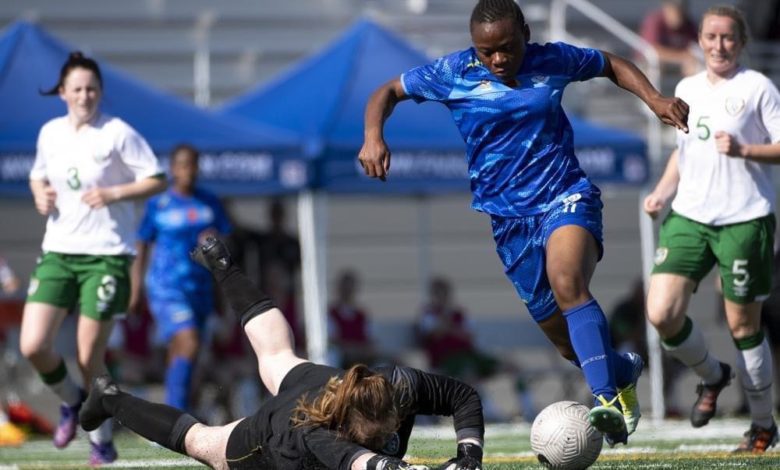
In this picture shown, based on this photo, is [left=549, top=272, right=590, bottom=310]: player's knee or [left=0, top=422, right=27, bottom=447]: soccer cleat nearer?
[left=549, top=272, right=590, bottom=310]: player's knee

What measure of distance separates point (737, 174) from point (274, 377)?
3.02 metres

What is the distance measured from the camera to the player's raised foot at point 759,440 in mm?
8422

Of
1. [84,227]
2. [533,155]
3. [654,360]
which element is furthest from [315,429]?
[654,360]

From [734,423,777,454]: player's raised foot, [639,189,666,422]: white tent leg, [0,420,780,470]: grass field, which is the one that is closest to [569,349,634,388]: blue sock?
[0,420,780,470]: grass field

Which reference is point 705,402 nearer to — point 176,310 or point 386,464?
point 386,464

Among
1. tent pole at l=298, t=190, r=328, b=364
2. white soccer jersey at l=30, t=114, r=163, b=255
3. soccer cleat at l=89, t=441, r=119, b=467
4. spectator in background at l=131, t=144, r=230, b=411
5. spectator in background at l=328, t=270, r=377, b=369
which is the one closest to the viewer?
soccer cleat at l=89, t=441, r=119, b=467

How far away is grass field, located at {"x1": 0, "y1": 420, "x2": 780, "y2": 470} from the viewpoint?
7.57 m

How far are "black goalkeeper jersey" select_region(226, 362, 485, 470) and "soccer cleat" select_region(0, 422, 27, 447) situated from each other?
20.6ft

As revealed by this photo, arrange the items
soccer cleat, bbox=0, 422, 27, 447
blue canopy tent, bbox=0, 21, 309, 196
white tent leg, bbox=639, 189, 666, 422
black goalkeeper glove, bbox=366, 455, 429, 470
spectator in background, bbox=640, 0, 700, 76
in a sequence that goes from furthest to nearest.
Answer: spectator in background, bbox=640, 0, 700, 76 → white tent leg, bbox=639, 189, 666, 422 → blue canopy tent, bbox=0, 21, 309, 196 → soccer cleat, bbox=0, 422, 27, 447 → black goalkeeper glove, bbox=366, 455, 429, 470

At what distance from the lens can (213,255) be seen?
7457 millimetres

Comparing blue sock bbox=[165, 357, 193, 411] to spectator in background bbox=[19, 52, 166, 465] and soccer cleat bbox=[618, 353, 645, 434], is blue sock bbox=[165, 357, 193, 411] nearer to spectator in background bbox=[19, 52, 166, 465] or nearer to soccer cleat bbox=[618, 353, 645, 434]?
spectator in background bbox=[19, 52, 166, 465]

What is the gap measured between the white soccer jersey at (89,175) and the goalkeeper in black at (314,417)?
2238 mm

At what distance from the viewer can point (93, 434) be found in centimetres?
893

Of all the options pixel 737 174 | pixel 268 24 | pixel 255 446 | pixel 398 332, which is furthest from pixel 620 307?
pixel 255 446
